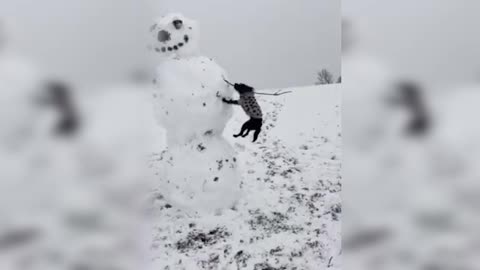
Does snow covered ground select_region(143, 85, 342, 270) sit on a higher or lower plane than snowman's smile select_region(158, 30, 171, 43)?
lower

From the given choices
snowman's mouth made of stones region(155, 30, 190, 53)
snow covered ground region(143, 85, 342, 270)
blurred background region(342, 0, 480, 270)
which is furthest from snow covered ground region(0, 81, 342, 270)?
blurred background region(342, 0, 480, 270)

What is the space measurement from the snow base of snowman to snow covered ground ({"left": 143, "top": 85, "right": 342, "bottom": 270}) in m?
0.04

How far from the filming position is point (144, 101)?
1.16 meters

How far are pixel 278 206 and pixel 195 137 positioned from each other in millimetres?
391

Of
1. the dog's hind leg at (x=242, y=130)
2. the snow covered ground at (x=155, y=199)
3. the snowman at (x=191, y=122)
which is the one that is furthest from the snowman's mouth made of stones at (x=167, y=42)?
the dog's hind leg at (x=242, y=130)

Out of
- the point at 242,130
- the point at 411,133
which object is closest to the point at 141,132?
the point at 242,130

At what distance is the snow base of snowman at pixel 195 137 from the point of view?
1535 millimetres

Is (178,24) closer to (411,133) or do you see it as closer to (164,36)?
(164,36)

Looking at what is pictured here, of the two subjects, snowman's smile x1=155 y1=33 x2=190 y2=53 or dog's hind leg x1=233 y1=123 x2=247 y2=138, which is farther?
dog's hind leg x1=233 y1=123 x2=247 y2=138

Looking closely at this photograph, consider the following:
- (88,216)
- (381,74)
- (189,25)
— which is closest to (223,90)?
(189,25)

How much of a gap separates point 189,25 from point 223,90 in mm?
250

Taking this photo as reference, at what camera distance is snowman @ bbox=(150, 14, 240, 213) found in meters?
1.53

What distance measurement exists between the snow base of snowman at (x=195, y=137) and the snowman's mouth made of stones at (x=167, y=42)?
0.14 ft

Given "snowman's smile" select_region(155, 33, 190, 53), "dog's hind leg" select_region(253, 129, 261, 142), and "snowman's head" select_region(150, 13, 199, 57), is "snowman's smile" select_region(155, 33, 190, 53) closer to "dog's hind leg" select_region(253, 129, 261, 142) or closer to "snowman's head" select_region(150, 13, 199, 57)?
"snowman's head" select_region(150, 13, 199, 57)
